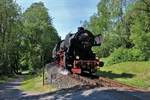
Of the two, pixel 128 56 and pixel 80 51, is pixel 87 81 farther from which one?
pixel 128 56

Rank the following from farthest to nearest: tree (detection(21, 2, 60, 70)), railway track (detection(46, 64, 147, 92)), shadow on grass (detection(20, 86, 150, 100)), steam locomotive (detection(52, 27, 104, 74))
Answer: tree (detection(21, 2, 60, 70)) < steam locomotive (detection(52, 27, 104, 74)) < railway track (detection(46, 64, 147, 92)) < shadow on grass (detection(20, 86, 150, 100))

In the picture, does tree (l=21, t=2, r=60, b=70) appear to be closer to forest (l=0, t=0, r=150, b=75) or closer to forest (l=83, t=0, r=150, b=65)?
forest (l=0, t=0, r=150, b=75)

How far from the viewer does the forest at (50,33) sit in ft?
161

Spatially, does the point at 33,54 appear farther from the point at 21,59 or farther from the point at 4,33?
the point at 4,33

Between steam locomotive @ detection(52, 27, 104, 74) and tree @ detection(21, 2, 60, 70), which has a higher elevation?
tree @ detection(21, 2, 60, 70)

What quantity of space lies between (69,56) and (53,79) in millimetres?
2606

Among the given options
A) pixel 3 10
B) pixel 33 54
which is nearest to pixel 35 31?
pixel 33 54

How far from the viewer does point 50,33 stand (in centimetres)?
9894

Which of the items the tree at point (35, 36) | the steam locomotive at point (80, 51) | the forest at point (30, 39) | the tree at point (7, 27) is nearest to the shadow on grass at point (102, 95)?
the steam locomotive at point (80, 51)

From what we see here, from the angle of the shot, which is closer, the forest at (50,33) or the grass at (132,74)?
the grass at (132,74)

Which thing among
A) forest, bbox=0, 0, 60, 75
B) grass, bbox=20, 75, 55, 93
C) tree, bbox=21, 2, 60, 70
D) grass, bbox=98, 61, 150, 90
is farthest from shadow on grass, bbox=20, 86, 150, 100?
tree, bbox=21, 2, 60, 70

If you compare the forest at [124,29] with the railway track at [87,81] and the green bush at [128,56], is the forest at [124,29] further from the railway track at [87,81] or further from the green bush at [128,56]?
the railway track at [87,81]

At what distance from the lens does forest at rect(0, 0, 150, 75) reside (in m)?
49.1

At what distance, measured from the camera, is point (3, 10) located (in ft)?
224
